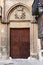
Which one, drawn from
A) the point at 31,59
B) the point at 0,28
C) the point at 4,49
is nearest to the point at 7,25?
the point at 0,28

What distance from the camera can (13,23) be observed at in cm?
1753

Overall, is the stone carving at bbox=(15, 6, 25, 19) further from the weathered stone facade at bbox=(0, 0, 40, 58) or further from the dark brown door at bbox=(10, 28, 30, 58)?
the dark brown door at bbox=(10, 28, 30, 58)

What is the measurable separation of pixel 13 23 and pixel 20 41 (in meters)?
1.35

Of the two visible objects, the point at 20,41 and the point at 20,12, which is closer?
the point at 20,12

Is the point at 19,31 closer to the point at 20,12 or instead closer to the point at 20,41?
the point at 20,41

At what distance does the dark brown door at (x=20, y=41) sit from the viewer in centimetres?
1750

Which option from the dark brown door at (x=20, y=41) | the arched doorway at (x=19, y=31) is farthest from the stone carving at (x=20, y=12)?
the dark brown door at (x=20, y=41)

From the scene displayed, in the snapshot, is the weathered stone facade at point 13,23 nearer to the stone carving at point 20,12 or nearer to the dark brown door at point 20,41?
the stone carving at point 20,12

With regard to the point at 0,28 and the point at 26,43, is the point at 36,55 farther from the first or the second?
the point at 0,28

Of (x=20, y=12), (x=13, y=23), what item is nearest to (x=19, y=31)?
(x=13, y=23)

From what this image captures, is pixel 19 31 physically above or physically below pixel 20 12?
below

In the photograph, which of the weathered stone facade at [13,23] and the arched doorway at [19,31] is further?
the arched doorway at [19,31]

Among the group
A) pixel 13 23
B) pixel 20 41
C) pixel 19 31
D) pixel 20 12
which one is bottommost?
pixel 20 41

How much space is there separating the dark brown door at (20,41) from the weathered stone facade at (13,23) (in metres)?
0.30
